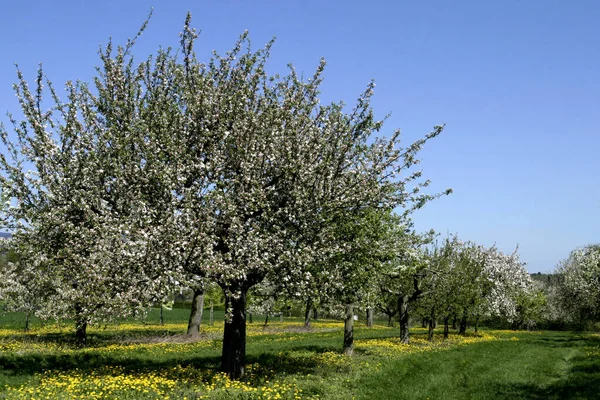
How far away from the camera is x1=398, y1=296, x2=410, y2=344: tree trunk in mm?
37562

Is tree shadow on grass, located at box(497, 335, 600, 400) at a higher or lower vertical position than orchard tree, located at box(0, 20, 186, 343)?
lower

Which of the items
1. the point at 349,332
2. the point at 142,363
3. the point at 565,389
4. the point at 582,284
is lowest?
the point at 565,389

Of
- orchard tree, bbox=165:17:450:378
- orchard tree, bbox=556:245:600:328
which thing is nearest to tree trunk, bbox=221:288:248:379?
orchard tree, bbox=165:17:450:378

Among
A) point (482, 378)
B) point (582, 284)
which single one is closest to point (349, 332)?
point (482, 378)

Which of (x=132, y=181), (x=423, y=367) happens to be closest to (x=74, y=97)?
(x=132, y=181)

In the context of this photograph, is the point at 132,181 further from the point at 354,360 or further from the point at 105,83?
the point at 354,360

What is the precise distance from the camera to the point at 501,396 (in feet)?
59.8

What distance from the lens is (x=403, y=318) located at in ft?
126

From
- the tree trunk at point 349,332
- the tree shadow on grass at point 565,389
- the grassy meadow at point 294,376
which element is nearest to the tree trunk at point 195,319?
the grassy meadow at point 294,376

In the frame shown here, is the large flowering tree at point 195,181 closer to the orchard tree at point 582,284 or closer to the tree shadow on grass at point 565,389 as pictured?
the tree shadow on grass at point 565,389

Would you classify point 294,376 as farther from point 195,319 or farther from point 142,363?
point 195,319

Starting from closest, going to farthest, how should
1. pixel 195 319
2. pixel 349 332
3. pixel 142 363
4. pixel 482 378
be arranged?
pixel 142 363 < pixel 482 378 < pixel 349 332 < pixel 195 319

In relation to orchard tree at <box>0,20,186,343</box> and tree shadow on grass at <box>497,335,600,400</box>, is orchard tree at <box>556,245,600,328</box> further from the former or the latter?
orchard tree at <box>0,20,186,343</box>

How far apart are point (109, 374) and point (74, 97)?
10.5 meters
